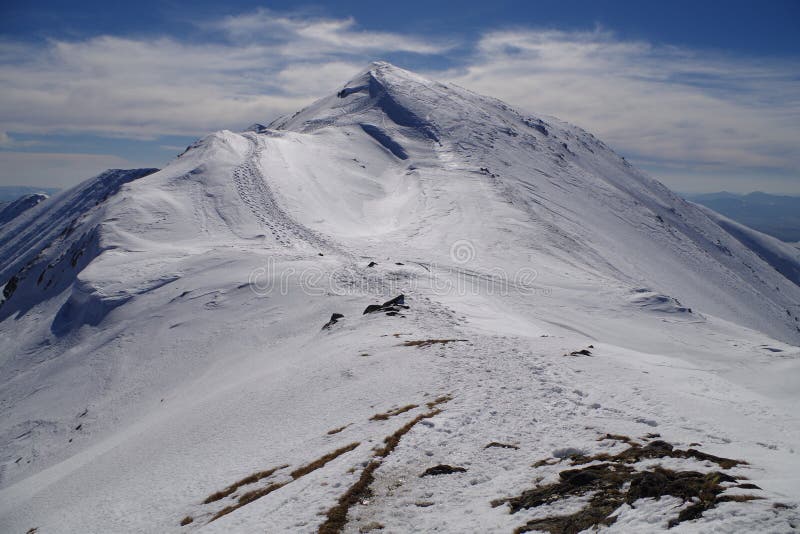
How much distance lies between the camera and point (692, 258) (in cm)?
9362

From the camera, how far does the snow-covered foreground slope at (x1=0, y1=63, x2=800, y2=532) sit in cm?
1146

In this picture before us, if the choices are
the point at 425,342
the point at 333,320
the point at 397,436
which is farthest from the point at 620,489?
the point at 333,320

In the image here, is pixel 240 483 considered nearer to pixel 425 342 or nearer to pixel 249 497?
pixel 249 497

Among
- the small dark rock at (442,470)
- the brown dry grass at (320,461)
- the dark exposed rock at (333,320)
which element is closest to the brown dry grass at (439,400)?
the brown dry grass at (320,461)

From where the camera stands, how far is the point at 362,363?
21.8m

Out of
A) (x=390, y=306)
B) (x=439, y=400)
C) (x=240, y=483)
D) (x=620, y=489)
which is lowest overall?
(x=240, y=483)

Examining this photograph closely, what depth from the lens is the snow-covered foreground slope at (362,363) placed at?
11461mm

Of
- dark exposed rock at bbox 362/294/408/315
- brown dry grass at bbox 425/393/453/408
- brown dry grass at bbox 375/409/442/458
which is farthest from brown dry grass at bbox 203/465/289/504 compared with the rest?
dark exposed rock at bbox 362/294/408/315

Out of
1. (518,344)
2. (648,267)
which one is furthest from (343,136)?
(518,344)

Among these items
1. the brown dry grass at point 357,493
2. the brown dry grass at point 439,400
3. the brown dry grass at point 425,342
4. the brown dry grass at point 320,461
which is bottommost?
the brown dry grass at point 320,461

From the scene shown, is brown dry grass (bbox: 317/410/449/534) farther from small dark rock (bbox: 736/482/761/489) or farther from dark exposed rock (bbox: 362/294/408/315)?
dark exposed rock (bbox: 362/294/408/315)

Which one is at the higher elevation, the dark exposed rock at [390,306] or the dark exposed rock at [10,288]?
the dark exposed rock at [390,306]

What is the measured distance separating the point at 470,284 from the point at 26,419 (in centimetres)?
3408

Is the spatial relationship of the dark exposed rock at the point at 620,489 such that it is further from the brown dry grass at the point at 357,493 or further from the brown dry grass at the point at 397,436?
the brown dry grass at the point at 397,436
